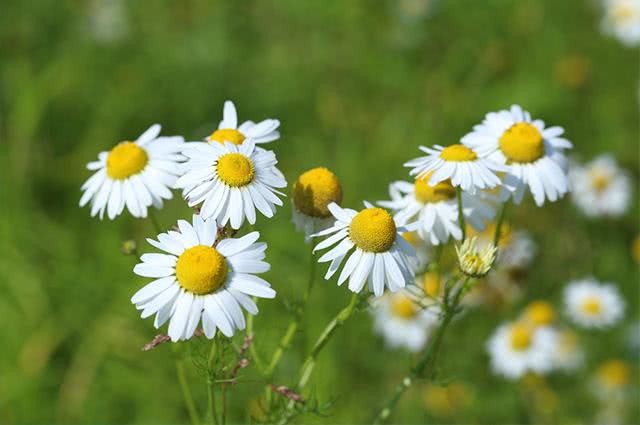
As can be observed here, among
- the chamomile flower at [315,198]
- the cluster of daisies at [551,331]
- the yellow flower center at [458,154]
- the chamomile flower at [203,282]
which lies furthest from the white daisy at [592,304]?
the chamomile flower at [203,282]

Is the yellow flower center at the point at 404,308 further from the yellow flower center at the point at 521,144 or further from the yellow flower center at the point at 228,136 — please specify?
the yellow flower center at the point at 228,136

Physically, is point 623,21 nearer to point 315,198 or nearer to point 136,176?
point 315,198

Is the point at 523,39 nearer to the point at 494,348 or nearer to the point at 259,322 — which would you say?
the point at 494,348

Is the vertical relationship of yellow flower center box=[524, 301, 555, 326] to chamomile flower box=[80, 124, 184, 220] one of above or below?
above

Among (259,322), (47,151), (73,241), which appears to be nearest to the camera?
(259,322)

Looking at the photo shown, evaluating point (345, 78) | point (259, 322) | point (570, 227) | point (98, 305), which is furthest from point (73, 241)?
point (570, 227)

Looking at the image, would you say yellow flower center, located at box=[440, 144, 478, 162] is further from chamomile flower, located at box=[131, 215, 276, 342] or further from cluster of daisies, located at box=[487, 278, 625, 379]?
cluster of daisies, located at box=[487, 278, 625, 379]

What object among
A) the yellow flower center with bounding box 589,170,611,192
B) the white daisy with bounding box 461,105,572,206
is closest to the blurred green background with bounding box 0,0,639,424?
the yellow flower center with bounding box 589,170,611,192
